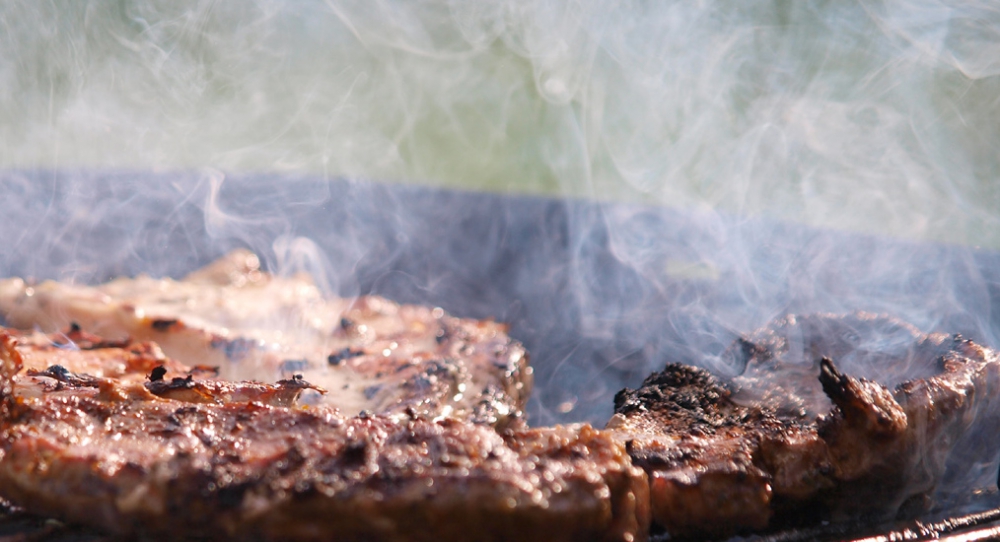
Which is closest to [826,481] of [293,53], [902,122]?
[902,122]

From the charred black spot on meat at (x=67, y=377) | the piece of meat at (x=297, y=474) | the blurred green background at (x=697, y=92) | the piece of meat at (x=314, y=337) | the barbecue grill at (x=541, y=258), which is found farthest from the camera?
the blurred green background at (x=697, y=92)

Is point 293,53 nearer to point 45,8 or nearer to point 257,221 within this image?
point 45,8

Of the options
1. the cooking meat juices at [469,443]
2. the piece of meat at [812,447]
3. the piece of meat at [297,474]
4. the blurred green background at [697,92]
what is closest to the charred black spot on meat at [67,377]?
the cooking meat juices at [469,443]

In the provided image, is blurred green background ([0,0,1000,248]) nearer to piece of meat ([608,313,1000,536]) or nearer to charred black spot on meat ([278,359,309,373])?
piece of meat ([608,313,1000,536])

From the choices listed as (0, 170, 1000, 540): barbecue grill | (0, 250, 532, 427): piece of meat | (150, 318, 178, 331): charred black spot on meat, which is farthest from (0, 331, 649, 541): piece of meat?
(0, 170, 1000, 540): barbecue grill

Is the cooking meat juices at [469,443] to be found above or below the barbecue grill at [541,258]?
below

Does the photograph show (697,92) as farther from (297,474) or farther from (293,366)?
(297,474)

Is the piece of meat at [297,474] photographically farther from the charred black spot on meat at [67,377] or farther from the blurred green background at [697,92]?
the blurred green background at [697,92]

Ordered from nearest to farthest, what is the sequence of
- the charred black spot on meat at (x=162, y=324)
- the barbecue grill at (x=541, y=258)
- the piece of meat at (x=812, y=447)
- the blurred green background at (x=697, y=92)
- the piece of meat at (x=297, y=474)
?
the piece of meat at (x=297, y=474) → the piece of meat at (x=812, y=447) → the charred black spot on meat at (x=162, y=324) → the barbecue grill at (x=541, y=258) → the blurred green background at (x=697, y=92)
